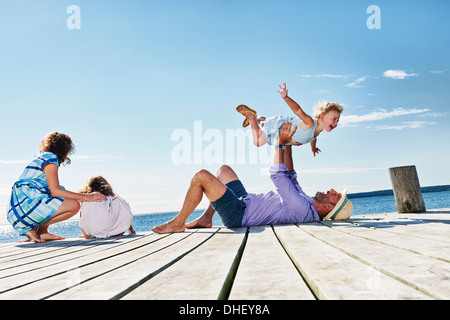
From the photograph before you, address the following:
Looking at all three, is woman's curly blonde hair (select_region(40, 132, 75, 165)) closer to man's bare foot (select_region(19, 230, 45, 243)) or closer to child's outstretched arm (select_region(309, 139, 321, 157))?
man's bare foot (select_region(19, 230, 45, 243))

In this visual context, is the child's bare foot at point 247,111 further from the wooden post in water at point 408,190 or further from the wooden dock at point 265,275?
the wooden dock at point 265,275

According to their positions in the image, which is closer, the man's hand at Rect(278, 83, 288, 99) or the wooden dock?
the wooden dock

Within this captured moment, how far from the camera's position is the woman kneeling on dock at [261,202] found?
3.65 metres

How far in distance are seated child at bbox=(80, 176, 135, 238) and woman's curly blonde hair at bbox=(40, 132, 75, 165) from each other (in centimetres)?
60

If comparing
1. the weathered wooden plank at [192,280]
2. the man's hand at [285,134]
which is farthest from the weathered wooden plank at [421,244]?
the man's hand at [285,134]

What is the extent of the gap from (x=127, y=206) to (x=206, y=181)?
62.4 inches

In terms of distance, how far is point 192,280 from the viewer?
132cm

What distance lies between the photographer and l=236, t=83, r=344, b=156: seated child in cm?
491

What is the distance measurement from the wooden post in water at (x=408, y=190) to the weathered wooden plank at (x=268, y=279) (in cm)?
406

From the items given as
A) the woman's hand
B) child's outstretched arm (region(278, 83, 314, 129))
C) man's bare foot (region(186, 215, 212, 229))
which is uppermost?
child's outstretched arm (region(278, 83, 314, 129))

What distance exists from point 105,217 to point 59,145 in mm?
1069

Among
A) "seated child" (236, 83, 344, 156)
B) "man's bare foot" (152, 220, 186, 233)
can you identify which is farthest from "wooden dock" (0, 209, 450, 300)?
"seated child" (236, 83, 344, 156)
